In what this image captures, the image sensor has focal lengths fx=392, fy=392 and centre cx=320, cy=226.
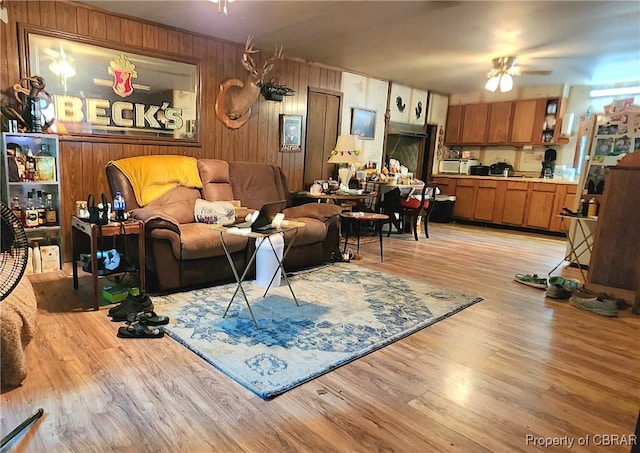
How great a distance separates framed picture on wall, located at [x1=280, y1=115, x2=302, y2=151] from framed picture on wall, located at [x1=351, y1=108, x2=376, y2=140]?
1.14 m

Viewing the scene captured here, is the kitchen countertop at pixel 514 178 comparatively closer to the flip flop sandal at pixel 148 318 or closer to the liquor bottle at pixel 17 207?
the flip flop sandal at pixel 148 318

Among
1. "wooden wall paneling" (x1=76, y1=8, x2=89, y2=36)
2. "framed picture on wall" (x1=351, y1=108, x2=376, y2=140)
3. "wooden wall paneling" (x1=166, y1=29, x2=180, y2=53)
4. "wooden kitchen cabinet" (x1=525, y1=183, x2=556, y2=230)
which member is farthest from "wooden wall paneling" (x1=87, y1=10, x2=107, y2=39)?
"wooden kitchen cabinet" (x1=525, y1=183, x2=556, y2=230)

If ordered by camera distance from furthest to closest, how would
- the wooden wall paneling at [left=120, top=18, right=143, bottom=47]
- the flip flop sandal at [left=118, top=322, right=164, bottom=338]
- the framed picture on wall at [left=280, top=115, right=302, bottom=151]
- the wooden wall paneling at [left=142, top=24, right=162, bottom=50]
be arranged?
the framed picture on wall at [left=280, top=115, right=302, bottom=151] → the wooden wall paneling at [left=142, top=24, right=162, bottom=50] → the wooden wall paneling at [left=120, top=18, right=143, bottom=47] → the flip flop sandal at [left=118, top=322, right=164, bottom=338]

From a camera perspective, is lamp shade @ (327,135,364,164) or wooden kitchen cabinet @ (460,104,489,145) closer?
lamp shade @ (327,135,364,164)

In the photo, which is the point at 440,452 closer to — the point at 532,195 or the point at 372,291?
the point at 372,291

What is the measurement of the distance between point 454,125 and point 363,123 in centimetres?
250

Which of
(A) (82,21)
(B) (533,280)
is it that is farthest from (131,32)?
(B) (533,280)

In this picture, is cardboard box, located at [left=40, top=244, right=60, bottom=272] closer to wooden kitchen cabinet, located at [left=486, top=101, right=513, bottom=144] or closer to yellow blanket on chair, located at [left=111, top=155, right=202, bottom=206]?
yellow blanket on chair, located at [left=111, top=155, right=202, bottom=206]

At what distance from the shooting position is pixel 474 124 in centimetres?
752

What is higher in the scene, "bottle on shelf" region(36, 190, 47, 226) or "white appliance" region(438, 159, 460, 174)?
"white appliance" region(438, 159, 460, 174)

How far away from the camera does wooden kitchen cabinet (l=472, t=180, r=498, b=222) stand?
7.07m

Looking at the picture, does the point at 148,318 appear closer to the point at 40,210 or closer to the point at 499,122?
the point at 40,210

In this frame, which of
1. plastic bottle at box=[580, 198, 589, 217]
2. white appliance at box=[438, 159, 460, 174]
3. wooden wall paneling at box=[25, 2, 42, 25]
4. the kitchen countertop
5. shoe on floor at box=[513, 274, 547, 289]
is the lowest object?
shoe on floor at box=[513, 274, 547, 289]

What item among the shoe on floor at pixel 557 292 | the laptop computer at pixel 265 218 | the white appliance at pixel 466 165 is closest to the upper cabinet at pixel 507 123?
the white appliance at pixel 466 165
